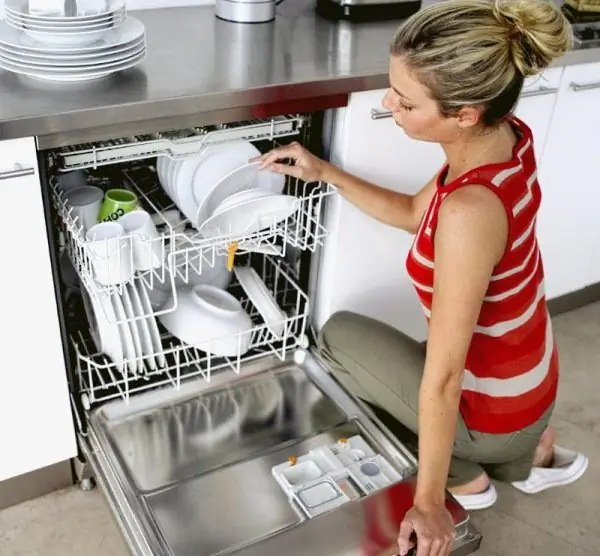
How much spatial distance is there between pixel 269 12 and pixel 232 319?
2.36ft

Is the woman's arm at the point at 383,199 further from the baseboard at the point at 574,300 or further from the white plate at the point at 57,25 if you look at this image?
the baseboard at the point at 574,300

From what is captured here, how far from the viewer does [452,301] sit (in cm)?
116

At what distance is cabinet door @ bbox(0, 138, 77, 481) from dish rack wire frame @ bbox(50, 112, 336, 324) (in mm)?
82

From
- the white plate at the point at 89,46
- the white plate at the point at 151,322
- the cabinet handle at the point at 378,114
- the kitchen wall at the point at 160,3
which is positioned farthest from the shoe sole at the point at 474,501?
the kitchen wall at the point at 160,3

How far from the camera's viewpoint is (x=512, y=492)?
1.69 metres

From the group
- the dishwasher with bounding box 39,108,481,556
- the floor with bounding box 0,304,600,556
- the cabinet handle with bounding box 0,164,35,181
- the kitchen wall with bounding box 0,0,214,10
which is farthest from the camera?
the kitchen wall with bounding box 0,0,214,10

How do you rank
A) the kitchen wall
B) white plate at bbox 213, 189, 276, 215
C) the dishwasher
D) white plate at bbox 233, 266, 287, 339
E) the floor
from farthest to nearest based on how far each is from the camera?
1. the kitchen wall
2. white plate at bbox 233, 266, 287, 339
3. the floor
4. white plate at bbox 213, 189, 276, 215
5. the dishwasher

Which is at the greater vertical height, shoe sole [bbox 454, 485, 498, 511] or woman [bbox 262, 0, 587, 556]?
woman [bbox 262, 0, 587, 556]

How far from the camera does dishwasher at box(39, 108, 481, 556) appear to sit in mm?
1272

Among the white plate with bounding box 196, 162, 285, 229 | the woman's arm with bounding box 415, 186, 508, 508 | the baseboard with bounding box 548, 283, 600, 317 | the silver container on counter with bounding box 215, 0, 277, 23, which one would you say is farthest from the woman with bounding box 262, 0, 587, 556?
the baseboard with bounding box 548, 283, 600, 317

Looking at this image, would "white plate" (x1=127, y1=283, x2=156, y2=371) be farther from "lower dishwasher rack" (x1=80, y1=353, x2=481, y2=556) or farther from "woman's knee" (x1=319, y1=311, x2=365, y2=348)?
"woman's knee" (x1=319, y1=311, x2=365, y2=348)

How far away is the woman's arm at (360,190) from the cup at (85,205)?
329mm

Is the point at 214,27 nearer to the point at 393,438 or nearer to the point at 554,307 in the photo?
the point at 393,438

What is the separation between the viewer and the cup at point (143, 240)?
1.34m
